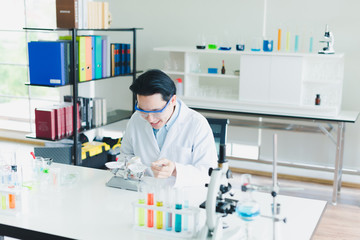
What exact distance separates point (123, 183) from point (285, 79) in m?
2.32

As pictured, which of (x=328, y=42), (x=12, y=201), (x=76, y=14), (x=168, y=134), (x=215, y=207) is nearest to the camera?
(x=215, y=207)

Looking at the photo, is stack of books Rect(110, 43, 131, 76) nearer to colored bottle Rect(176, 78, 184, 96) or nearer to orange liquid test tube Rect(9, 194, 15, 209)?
colored bottle Rect(176, 78, 184, 96)

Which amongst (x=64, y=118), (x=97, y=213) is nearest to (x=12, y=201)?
(x=97, y=213)

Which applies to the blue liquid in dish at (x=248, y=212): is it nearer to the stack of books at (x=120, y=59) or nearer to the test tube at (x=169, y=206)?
the test tube at (x=169, y=206)

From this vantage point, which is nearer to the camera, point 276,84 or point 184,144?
point 184,144

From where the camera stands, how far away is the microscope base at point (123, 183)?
225cm

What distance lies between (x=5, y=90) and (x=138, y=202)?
456 cm

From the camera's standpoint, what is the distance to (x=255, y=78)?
13.9ft

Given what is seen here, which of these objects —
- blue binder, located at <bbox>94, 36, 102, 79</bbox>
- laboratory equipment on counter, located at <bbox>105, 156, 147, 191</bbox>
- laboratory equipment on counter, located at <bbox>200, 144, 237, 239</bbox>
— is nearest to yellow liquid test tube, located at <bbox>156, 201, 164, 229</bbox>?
laboratory equipment on counter, located at <bbox>200, 144, 237, 239</bbox>

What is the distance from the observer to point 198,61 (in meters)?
4.63

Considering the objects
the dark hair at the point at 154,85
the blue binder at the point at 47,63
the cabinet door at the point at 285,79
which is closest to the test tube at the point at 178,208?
the dark hair at the point at 154,85

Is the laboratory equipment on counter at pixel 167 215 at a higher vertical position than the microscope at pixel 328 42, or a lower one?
lower

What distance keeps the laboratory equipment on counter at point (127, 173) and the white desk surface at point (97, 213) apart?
0.03 m

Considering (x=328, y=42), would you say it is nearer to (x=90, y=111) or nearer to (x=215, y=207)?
(x=90, y=111)
